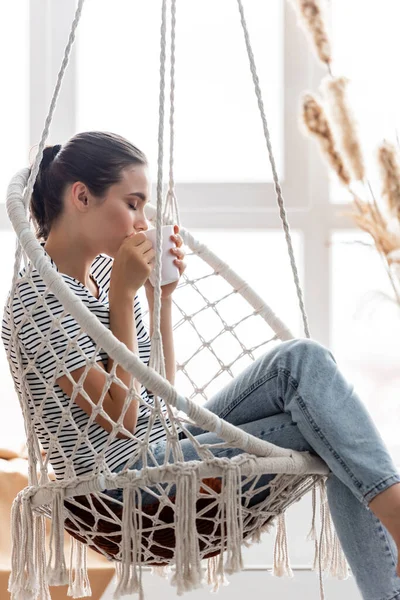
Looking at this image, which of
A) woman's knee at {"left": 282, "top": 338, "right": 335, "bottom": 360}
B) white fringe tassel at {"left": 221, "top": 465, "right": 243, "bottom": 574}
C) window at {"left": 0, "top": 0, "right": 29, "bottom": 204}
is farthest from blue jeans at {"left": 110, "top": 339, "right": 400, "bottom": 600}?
window at {"left": 0, "top": 0, "right": 29, "bottom": 204}

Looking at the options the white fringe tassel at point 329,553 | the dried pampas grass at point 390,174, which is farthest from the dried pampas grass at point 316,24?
the white fringe tassel at point 329,553

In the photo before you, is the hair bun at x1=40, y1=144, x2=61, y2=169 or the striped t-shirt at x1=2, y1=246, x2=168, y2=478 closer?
the striped t-shirt at x1=2, y1=246, x2=168, y2=478

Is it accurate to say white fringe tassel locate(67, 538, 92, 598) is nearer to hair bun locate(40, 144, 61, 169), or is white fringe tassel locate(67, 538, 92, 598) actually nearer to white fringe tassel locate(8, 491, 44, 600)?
white fringe tassel locate(8, 491, 44, 600)

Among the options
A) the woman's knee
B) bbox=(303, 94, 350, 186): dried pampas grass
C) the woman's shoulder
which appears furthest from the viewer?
bbox=(303, 94, 350, 186): dried pampas grass

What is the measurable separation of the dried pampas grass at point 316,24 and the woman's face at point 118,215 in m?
0.90

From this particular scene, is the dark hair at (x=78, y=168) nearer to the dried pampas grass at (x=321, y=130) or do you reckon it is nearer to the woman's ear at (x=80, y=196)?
the woman's ear at (x=80, y=196)

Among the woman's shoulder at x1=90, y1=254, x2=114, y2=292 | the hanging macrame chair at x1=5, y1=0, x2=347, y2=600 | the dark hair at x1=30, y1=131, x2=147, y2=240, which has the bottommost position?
the hanging macrame chair at x1=5, y1=0, x2=347, y2=600

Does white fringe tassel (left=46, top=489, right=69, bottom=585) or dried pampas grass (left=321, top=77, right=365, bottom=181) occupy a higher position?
dried pampas grass (left=321, top=77, right=365, bottom=181)

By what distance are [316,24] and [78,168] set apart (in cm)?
95

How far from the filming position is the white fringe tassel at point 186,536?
1.06m

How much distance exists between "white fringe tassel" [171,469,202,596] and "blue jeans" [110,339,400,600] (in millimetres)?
83

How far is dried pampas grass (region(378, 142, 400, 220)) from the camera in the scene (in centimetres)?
182

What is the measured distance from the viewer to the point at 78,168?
135 centimetres

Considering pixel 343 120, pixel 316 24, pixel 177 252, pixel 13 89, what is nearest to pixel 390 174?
pixel 343 120
